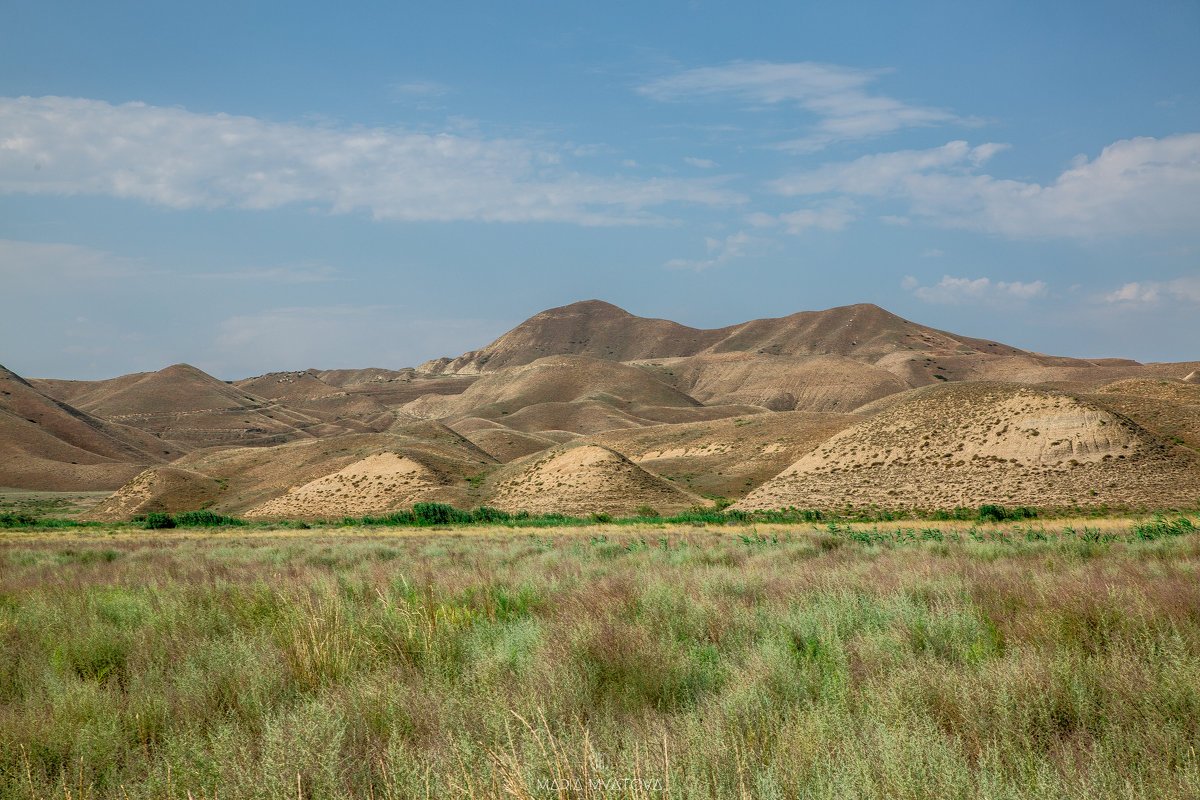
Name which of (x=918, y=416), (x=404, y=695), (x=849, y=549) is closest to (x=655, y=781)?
(x=404, y=695)

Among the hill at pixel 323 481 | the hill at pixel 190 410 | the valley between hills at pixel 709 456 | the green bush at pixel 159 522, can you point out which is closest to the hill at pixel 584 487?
the valley between hills at pixel 709 456

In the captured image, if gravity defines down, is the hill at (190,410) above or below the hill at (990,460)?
above

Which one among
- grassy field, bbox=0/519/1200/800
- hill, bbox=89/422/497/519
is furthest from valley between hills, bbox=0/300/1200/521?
grassy field, bbox=0/519/1200/800

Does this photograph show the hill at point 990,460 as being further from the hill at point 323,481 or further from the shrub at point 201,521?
the shrub at point 201,521

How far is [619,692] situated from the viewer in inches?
200

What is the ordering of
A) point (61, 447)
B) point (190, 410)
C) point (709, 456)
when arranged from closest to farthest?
point (709, 456) → point (61, 447) → point (190, 410)

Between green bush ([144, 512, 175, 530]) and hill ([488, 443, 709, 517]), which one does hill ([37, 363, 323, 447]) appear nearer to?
green bush ([144, 512, 175, 530])

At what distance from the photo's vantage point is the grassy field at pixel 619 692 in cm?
355

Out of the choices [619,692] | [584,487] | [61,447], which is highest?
[619,692]

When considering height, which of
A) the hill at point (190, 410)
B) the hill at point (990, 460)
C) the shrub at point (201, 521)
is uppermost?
the hill at point (190, 410)

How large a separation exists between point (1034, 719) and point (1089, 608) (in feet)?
9.32

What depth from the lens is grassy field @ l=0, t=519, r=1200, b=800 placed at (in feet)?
11.7

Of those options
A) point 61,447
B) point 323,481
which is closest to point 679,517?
point 323,481

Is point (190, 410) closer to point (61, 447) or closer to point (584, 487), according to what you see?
point (61, 447)
